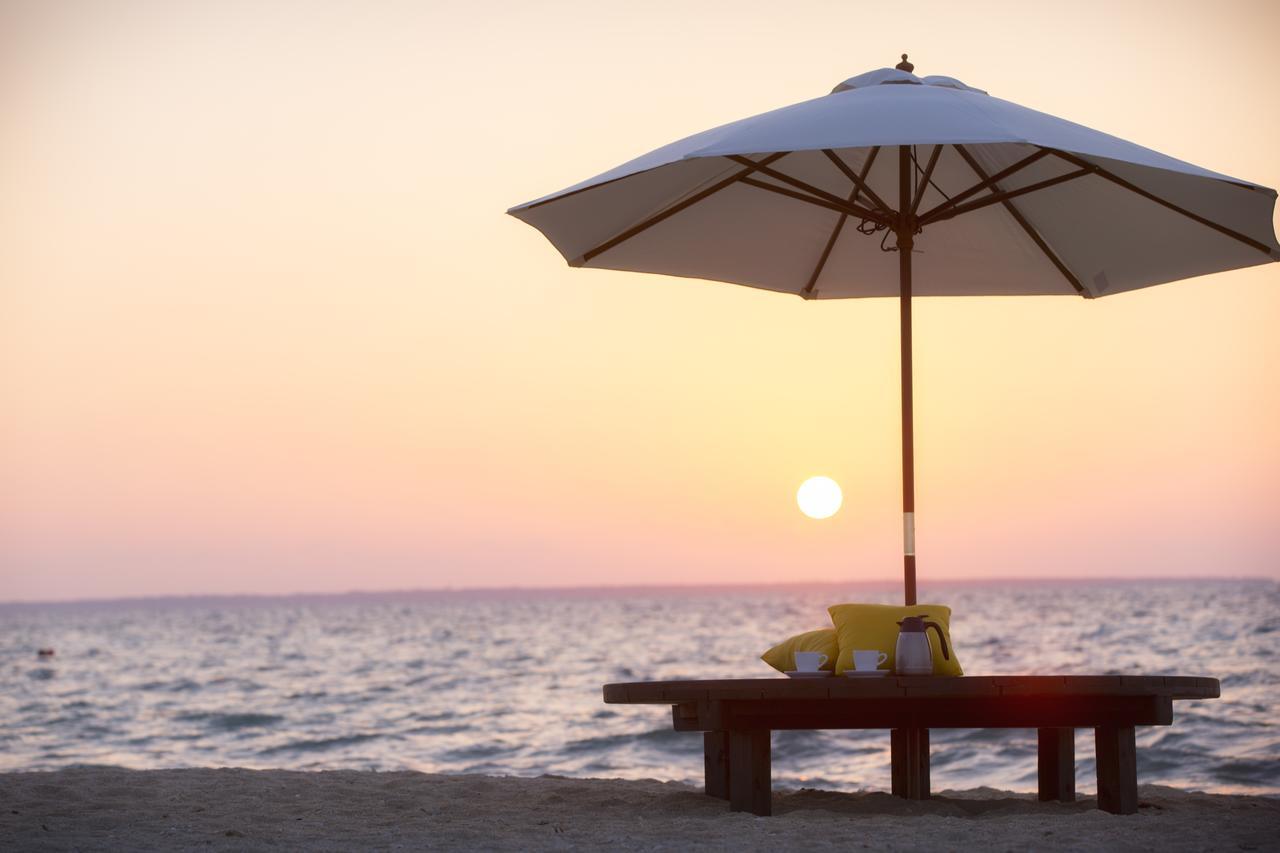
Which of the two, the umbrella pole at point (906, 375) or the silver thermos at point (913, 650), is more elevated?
the umbrella pole at point (906, 375)

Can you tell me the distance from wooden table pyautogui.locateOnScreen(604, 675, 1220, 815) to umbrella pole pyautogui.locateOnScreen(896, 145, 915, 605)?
0.71 metres

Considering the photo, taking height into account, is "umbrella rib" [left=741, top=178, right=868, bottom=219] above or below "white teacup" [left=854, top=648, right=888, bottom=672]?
above

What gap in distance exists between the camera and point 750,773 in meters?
4.69

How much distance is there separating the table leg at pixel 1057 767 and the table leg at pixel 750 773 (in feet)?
3.97

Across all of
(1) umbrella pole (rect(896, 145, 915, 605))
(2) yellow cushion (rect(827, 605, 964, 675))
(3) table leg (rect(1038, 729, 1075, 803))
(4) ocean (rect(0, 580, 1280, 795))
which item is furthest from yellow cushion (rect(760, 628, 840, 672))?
(4) ocean (rect(0, 580, 1280, 795))

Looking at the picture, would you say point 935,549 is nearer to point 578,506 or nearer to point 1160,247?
point 578,506

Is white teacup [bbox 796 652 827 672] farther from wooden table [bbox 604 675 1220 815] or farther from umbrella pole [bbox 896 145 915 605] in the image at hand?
umbrella pole [bbox 896 145 915 605]

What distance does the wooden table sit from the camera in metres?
4.23

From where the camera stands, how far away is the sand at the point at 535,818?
13.6 feet

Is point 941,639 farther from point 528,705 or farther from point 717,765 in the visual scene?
point 528,705

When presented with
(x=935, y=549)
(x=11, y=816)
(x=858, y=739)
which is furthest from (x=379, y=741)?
(x=935, y=549)

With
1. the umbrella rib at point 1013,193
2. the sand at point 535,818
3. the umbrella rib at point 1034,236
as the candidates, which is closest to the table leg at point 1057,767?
the sand at point 535,818

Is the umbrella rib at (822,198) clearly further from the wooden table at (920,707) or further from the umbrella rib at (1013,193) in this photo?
the wooden table at (920,707)

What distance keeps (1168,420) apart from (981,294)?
55.2 feet
